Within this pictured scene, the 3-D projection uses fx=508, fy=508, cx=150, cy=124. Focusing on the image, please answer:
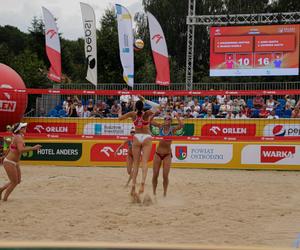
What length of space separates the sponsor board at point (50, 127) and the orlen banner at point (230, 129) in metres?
3.96

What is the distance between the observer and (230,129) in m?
13.9

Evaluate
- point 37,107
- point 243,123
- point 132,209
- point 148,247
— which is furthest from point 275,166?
point 148,247

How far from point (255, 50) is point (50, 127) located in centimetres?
939

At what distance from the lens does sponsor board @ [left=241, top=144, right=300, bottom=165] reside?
12734 mm

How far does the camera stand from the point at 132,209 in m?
7.12

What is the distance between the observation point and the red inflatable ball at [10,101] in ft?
46.3

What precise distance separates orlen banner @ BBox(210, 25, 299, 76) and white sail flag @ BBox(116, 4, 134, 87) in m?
4.08

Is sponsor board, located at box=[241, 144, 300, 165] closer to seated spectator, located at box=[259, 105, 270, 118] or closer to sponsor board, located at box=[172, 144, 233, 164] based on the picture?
sponsor board, located at box=[172, 144, 233, 164]

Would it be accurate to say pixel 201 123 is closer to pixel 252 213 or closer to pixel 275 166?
pixel 275 166

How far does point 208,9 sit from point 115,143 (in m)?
24.3

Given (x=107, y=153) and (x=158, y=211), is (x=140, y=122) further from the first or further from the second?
(x=107, y=153)

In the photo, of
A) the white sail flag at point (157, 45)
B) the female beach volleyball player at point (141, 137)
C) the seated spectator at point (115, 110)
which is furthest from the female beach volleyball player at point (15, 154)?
the white sail flag at point (157, 45)

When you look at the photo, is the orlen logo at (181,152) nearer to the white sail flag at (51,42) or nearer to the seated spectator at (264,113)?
the seated spectator at (264,113)

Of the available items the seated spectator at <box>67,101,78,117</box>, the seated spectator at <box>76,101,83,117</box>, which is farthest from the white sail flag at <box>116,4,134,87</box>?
the seated spectator at <box>67,101,78,117</box>
